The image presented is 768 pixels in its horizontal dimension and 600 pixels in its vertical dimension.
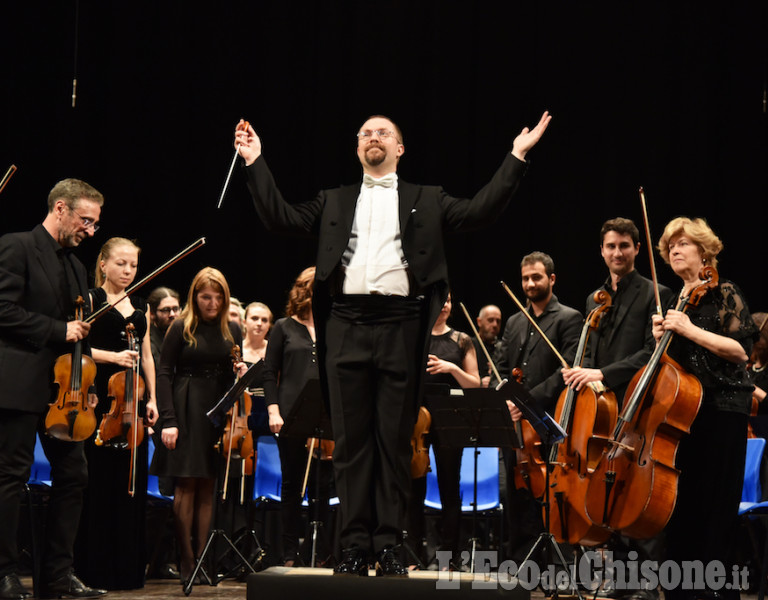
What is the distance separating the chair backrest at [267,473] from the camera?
535 centimetres

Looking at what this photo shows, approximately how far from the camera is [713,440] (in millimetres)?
3480

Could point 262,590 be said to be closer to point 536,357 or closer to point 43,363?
point 43,363

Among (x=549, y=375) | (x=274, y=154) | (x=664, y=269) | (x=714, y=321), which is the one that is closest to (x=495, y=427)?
(x=549, y=375)

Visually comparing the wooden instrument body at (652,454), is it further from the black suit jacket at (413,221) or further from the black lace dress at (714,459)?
the black suit jacket at (413,221)

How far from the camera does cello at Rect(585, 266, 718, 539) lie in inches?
134

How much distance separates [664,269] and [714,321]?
3.28m

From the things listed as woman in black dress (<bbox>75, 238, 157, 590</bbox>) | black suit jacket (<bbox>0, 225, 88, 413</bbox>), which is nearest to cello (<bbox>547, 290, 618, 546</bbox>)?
woman in black dress (<bbox>75, 238, 157, 590</bbox>)

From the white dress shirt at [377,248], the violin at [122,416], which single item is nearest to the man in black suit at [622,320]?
the white dress shirt at [377,248]

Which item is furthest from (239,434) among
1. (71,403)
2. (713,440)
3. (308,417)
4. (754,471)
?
(754,471)

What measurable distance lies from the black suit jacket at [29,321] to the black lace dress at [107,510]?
1.36 ft

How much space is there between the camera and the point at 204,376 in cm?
479

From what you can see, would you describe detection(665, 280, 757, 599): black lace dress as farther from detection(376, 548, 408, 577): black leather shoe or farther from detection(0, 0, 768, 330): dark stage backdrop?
detection(0, 0, 768, 330): dark stage backdrop

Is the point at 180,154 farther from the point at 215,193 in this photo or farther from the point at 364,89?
the point at 364,89

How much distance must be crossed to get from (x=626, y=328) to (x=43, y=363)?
2589 millimetres
